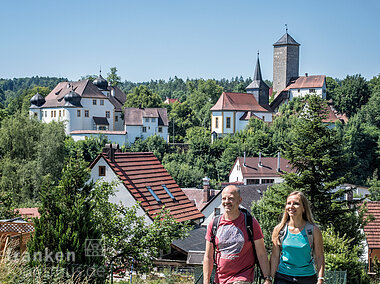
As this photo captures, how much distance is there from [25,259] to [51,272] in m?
0.78

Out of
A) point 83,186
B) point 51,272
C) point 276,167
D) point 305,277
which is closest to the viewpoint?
point 305,277

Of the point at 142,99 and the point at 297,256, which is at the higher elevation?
the point at 142,99

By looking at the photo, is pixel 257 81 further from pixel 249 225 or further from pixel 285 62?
pixel 249 225

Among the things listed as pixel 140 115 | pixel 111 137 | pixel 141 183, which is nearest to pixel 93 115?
pixel 111 137

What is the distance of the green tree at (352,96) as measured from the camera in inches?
3243

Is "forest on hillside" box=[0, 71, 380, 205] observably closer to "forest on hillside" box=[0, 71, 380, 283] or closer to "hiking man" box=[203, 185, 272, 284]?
"forest on hillside" box=[0, 71, 380, 283]

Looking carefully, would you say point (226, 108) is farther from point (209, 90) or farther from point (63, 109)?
point (209, 90)

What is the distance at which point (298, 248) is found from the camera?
5.00 meters

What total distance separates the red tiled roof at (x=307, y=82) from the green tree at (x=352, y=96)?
359 centimetres

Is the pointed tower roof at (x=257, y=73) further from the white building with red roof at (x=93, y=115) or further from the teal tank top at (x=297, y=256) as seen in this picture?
the teal tank top at (x=297, y=256)

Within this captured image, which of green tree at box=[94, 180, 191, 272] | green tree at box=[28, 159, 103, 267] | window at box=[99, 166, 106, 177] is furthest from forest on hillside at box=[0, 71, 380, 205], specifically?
green tree at box=[28, 159, 103, 267]

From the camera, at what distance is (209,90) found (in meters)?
106

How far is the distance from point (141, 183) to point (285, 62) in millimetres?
70656

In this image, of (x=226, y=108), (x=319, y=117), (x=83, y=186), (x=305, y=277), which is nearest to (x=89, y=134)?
(x=226, y=108)
